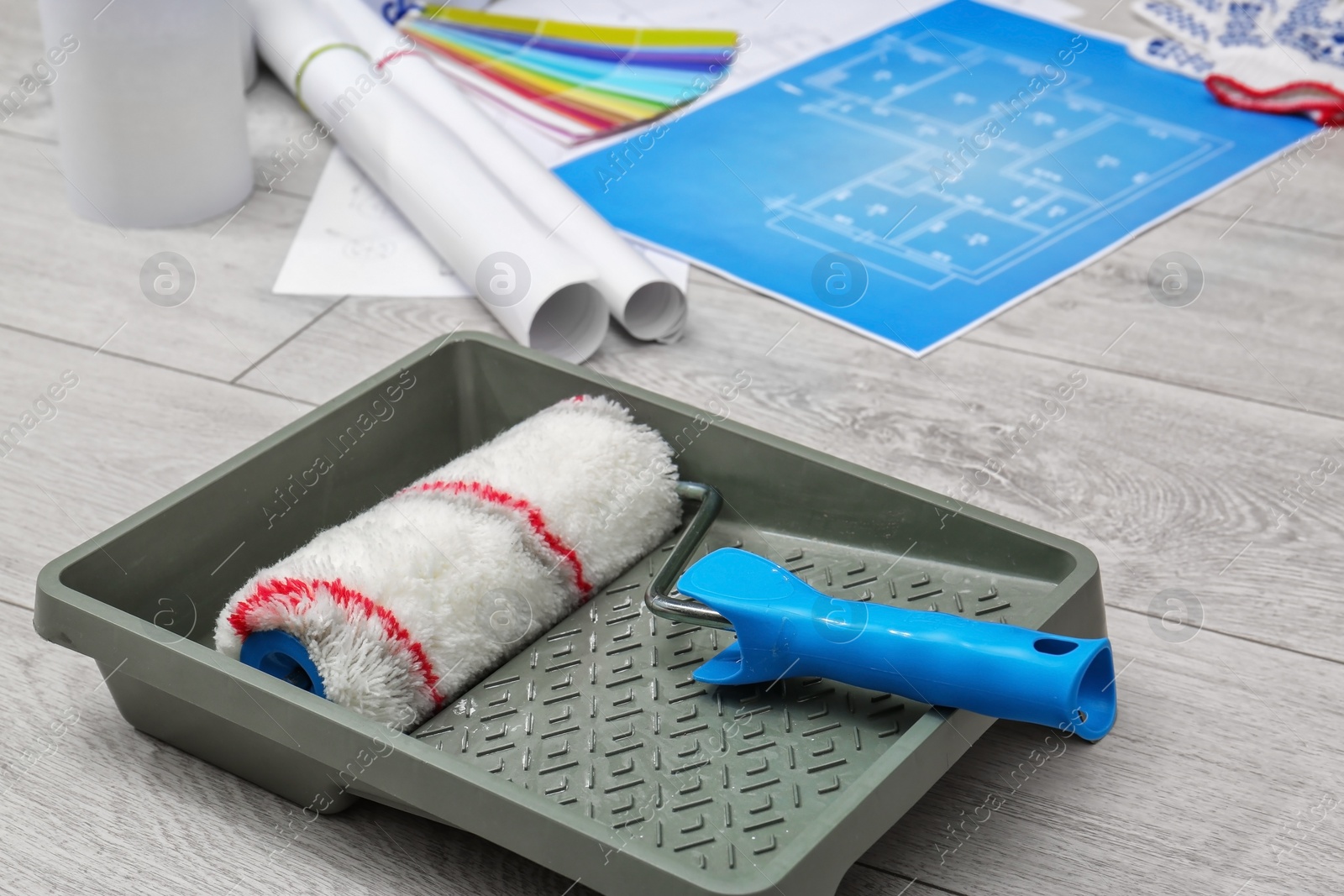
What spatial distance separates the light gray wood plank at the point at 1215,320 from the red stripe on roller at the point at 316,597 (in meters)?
0.47

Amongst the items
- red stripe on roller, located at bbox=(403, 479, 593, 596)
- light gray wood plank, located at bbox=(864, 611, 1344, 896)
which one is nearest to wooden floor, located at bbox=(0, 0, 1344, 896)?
light gray wood plank, located at bbox=(864, 611, 1344, 896)

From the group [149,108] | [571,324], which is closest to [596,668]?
[571,324]

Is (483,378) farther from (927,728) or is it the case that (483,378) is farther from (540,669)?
(927,728)

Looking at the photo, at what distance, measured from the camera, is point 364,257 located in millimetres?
941

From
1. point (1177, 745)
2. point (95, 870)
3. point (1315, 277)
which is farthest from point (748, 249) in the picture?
point (95, 870)

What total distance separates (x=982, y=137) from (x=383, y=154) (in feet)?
1.48

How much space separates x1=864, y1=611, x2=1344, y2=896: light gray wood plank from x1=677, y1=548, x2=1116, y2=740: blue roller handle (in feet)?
0.10

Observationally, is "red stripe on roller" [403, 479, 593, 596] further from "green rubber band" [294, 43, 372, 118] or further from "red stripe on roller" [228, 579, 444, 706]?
"green rubber band" [294, 43, 372, 118]

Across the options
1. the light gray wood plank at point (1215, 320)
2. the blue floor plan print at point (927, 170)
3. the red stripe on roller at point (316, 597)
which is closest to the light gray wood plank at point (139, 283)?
the blue floor plan print at point (927, 170)

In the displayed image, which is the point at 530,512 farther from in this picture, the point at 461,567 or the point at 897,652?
the point at 897,652

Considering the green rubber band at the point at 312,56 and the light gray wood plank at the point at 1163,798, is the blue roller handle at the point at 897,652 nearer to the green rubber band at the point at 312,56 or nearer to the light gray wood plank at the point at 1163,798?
the light gray wood plank at the point at 1163,798

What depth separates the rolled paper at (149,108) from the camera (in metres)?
0.87

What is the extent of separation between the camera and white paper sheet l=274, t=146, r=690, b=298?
2.98 feet

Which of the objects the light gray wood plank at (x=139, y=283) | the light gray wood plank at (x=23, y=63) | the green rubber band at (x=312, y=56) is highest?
the light gray wood plank at (x=23, y=63)
